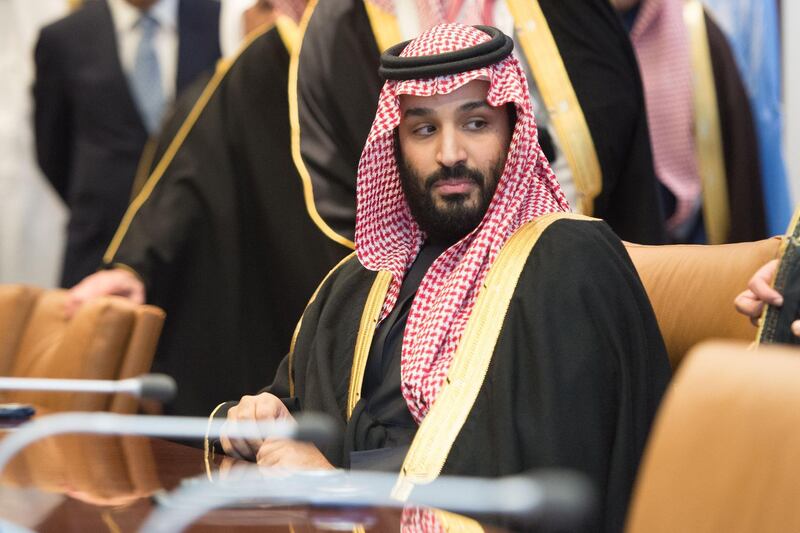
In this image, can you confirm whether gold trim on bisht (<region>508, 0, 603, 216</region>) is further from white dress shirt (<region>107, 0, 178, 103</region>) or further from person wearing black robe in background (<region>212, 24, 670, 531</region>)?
Result: white dress shirt (<region>107, 0, 178, 103</region>)

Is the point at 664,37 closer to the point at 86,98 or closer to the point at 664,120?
the point at 664,120

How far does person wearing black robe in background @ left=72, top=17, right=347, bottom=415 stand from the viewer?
3.84 meters

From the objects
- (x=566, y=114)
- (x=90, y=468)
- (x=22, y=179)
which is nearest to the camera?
(x=90, y=468)

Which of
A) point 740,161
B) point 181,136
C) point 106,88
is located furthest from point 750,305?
point 106,88

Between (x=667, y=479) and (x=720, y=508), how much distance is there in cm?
7

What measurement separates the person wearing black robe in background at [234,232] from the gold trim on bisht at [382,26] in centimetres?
40

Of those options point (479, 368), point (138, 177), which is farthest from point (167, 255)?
point (479, 368)

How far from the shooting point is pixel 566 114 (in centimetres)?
327

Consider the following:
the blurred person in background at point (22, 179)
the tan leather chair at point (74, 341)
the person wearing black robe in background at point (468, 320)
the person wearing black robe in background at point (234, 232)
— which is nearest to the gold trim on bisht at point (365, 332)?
the person wearing black robe in background at point (468, 320)

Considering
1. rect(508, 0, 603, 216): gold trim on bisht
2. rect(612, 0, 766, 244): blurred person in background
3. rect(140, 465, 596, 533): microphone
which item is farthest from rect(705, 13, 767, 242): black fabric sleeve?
rect(140, 465, 596, 533): microphone

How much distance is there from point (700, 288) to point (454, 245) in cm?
45

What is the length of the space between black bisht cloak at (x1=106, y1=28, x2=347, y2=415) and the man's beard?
1.24m

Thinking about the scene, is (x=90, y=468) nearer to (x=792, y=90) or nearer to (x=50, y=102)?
(x=792, y=90)

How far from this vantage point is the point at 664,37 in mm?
3711
